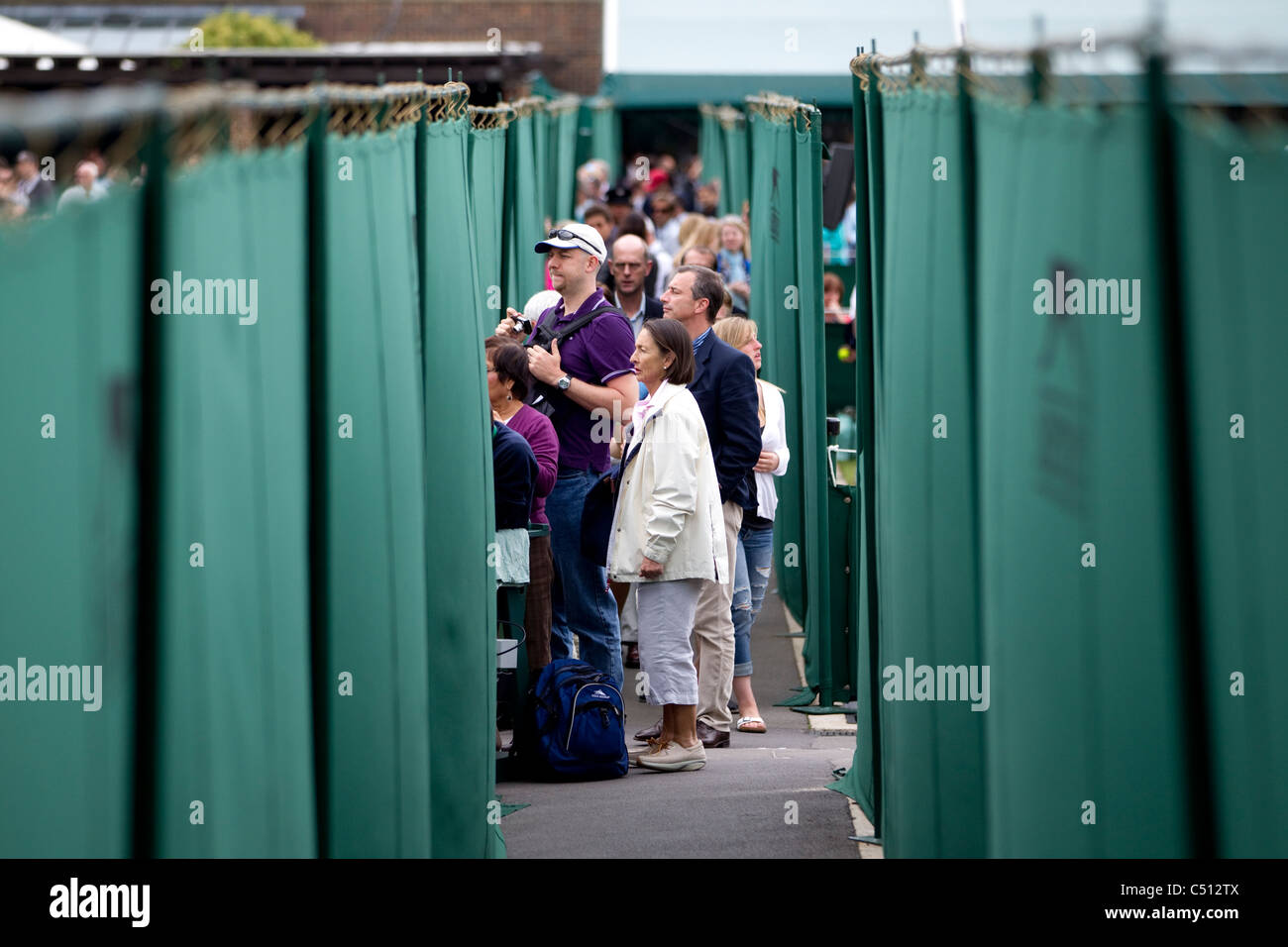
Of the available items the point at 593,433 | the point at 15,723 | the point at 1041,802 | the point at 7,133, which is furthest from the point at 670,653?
the point at 7,133

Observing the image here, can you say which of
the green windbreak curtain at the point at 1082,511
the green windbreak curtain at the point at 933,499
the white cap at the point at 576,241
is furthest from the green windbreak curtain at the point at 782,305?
the green windbreak curtain at the point at 1082,511

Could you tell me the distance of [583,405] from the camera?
6.18 meters

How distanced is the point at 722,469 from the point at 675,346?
0.75 metres

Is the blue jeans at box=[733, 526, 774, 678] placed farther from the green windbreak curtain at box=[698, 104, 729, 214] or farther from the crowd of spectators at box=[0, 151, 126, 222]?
the green windbreak curtain at box=[698, 104, 729, 214]

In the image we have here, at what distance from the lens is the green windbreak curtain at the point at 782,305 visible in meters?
7.48

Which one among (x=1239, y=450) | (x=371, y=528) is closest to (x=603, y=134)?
(x=371, y=528)

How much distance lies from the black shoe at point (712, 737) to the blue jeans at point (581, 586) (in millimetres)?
425

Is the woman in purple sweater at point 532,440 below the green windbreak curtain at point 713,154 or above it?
below

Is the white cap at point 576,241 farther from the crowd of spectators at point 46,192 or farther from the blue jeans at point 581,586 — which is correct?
the crowd of spectators at point 46,192

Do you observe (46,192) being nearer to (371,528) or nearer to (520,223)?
(371,528)

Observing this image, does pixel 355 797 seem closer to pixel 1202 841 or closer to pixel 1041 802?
pixel 1041 802

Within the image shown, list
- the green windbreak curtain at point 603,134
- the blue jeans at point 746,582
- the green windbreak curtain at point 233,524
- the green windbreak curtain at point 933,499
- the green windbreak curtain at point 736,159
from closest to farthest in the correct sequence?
the green windbreak curtain at point 233,524
the green windbreak curtain at point 933,499
the blue jeans at point 746,582
the green windbreak curtain at point 736,159
the green windbreak curtain at point 603,134

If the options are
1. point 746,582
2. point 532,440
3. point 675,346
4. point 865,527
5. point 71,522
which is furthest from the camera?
point 746,582
